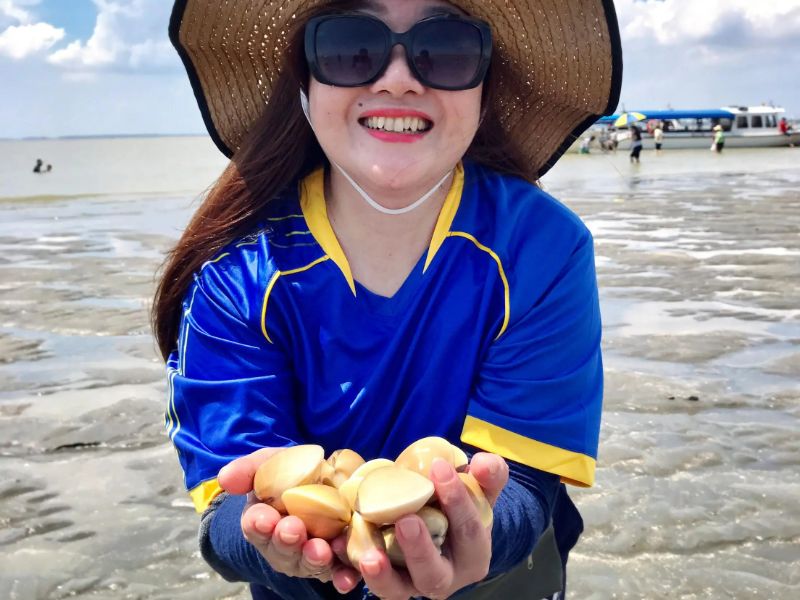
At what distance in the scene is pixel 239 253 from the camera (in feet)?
6.63

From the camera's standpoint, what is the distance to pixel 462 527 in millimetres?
1422

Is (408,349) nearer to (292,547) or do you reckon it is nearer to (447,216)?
(447,216)

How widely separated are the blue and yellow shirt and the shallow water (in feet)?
4.48

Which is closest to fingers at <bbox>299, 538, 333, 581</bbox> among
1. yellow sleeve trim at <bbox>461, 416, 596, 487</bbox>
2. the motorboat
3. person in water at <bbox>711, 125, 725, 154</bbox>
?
yellow sleeve trim at <bbox>461, 416, 596, 487</bbox>

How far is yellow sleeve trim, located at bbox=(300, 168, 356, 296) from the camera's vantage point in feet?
6.54

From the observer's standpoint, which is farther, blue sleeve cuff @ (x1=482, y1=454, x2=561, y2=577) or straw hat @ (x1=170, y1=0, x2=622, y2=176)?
straw hat @ (x1=170, y1=0, x2=622, y2=176)

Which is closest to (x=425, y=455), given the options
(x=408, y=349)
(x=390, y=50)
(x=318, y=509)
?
(x=318, y=509)

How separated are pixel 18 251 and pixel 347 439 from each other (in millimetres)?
10517

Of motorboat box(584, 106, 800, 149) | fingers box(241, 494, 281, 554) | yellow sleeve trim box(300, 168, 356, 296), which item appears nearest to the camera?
fingers box(241, 494, 281, 554)

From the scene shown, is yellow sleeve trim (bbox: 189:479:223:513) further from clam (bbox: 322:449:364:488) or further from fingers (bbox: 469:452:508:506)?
fingers (bbox: 469:452:508:506)

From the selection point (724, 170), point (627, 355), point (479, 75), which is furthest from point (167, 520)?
point (724, 170)

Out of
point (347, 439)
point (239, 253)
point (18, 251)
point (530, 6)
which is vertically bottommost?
point (18, 251)

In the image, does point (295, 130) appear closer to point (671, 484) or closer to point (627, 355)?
point (671, 484)

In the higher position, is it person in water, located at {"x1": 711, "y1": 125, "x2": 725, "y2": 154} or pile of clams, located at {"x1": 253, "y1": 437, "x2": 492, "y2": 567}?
pile of clams, located at {"x1": 253, "y1": 437, "x2": 492, "y2": 567}
